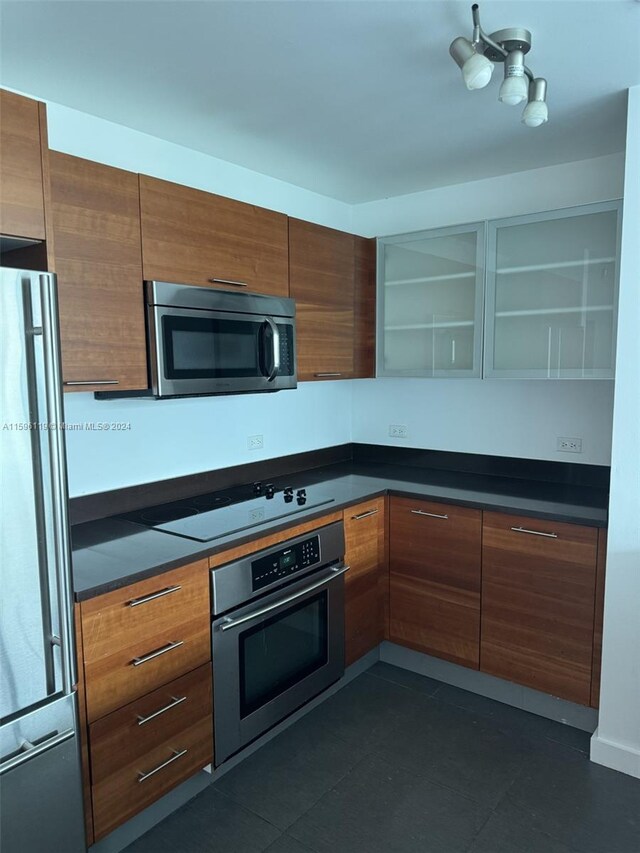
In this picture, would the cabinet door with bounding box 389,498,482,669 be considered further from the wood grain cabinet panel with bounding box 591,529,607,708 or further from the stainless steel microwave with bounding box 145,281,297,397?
the stainless steel microwave with bounding box 145,281,297,397

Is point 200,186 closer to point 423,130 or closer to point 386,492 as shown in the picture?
point 423,130

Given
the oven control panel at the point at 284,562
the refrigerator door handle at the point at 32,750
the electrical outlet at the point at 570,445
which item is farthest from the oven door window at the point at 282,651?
the electrical outlet at the point at 570,445

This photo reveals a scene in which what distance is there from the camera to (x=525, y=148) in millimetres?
2486

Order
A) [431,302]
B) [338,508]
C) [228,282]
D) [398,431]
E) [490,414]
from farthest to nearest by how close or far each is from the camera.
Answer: [398,431] < [490,414] < [431,302] < [338,508] < [228,282]

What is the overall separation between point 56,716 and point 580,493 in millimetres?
2173

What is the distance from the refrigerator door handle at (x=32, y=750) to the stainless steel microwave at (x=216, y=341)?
1.06m

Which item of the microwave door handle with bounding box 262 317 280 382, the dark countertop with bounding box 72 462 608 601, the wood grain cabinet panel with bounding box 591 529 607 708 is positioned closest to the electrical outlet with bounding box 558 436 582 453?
the dark countertop with bounding box 72 462 608 601

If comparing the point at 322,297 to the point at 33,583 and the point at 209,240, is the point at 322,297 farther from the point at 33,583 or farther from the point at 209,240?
the point at 33,583

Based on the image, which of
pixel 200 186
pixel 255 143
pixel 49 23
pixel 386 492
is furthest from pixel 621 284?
pixel 49 23

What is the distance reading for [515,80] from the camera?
62.2 inches

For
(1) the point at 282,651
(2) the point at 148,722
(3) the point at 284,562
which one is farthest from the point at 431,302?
(2) the point at 148,722

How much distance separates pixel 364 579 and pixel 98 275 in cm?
169

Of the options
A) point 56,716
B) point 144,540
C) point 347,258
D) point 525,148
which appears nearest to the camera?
point 56,716

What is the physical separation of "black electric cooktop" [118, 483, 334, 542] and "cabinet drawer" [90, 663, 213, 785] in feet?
1.54
